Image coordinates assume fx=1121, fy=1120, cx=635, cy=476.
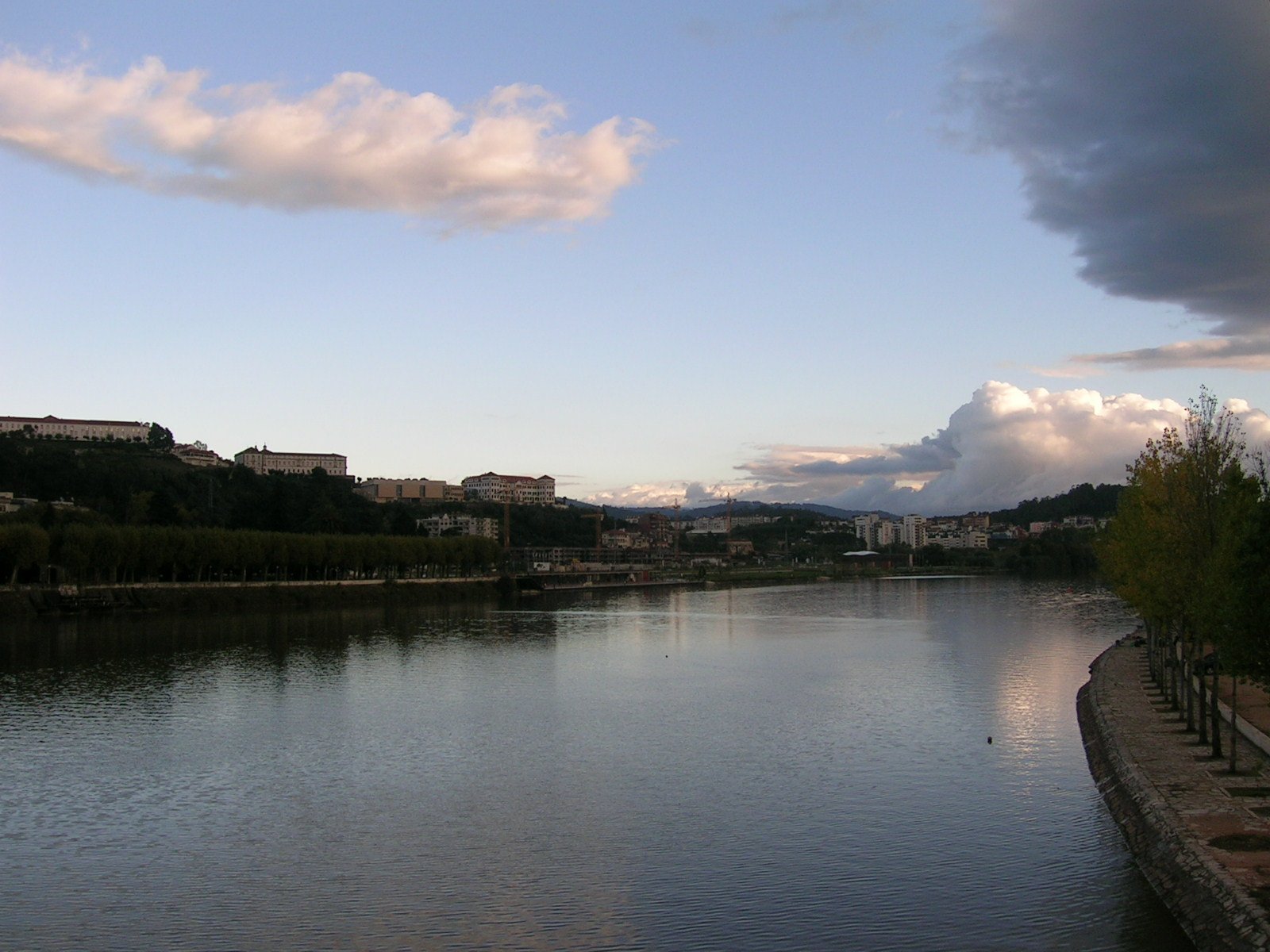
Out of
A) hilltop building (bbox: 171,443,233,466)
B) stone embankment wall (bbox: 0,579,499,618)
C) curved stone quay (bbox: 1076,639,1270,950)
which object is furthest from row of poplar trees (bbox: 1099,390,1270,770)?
hilltop building (bbox: 171,443,233,466)

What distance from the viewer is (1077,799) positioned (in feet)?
64.4

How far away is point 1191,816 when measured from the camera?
1544 centimetres

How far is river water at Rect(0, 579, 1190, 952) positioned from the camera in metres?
13.8

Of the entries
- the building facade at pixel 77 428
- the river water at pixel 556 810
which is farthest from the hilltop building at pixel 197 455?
the river water at pixel 556 810

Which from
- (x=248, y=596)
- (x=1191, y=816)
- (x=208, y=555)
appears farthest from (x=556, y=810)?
(x=248, y=596)

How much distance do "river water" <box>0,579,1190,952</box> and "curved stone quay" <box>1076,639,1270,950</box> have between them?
472 mm

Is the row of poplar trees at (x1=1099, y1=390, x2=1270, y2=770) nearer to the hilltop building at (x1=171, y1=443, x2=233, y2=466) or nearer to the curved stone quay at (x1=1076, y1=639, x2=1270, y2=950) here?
the curved stone quay at (x1=1076, y1=639, x2=1270, y2=950)

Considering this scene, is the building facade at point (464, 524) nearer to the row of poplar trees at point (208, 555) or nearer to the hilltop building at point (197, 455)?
the hilltop building at point (197, 455)

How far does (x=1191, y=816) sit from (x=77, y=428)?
170m

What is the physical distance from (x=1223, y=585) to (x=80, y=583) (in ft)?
213

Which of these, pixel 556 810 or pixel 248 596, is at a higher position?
pixel 248 596

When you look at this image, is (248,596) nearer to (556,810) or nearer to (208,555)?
(208,555)

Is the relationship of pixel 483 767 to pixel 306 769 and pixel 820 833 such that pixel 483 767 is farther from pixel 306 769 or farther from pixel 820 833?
pixel 820 833

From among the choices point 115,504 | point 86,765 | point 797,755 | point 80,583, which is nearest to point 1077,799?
point 797,755
